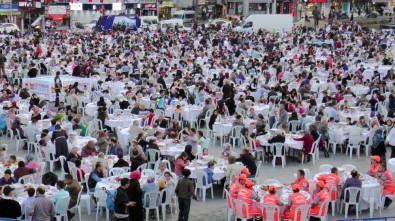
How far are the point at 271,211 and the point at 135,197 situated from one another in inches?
104

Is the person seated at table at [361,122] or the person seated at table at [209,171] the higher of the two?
the person seated at table at [361,122]

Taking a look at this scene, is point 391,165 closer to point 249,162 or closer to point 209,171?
point 249,162

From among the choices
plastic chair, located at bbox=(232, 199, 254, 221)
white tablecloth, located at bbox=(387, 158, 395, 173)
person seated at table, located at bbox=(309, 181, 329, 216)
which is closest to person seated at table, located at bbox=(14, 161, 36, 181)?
plastic chair, located at bbox=(232, 199, 254, 221)

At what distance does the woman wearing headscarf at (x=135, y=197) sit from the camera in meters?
13.2

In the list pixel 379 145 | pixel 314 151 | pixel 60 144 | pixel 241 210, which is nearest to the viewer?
pixel 241 210

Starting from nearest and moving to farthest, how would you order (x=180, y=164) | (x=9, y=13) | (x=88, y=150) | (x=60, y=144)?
(x=180, y=164) → (x=88, y=150) → (x=60, y=144) → (x=9, y=13)

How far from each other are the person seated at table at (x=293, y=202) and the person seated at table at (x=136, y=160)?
418cm

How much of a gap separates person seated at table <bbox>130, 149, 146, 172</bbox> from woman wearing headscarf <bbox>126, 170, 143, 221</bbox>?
2549 millimetres

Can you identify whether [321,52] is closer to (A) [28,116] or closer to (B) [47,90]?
(B) [47,90]

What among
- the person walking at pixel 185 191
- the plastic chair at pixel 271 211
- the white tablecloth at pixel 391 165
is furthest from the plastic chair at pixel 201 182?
the white tablecloth at pixel 391 165

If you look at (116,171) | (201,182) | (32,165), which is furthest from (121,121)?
(201,182)

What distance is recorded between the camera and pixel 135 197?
13.2 m

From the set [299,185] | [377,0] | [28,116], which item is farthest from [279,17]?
[299,185]

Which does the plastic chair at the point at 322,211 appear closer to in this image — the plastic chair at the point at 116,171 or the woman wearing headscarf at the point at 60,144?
the plastic chair at the point at 116,171
